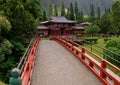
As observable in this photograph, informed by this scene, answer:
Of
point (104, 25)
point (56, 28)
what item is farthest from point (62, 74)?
point (104, 25)

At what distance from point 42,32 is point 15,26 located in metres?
62.5

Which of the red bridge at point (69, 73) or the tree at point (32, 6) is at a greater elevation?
the tree at point (32, 6)

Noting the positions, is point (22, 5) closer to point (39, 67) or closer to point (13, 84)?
point (39, 67)

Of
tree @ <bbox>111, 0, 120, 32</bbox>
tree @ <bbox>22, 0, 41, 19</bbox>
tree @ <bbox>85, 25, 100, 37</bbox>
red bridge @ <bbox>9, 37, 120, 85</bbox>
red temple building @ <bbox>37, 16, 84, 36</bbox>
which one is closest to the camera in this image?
red bridge @ <bbox>9, 37, 120, 85</bbox>

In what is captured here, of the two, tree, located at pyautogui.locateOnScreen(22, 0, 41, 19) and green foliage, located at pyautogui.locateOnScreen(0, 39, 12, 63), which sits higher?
tree, located at pyautogui.locateOnScreen(22, 0, 41, 19)

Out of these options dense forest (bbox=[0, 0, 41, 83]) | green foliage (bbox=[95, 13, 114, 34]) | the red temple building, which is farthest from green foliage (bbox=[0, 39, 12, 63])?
green foliage (bbox=[95, 13, 114, 34])

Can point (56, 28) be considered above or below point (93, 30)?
above

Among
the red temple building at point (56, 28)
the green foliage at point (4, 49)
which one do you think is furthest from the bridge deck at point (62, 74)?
the red temple building at point (56, 28)

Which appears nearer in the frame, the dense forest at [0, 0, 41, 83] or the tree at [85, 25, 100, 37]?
the dense forest at [0, 0, 41, 83]

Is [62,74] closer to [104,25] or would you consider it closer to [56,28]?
[56,28]

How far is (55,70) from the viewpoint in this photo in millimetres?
14016

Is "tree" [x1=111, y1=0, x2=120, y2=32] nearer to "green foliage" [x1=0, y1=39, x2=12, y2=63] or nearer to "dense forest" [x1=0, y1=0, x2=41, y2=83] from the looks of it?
"dense forest" [x1=0, y1=0, x2=41, y2=83]

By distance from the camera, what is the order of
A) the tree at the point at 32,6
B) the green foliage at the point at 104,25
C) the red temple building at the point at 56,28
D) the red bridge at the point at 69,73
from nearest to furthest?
the red bridge at the point at 69,73 < the tree at the point at 32,6 < the red temple building at the point at 56,28 < the green foliage at the point at 104,25

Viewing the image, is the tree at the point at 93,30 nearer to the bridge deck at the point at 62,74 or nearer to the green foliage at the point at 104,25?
the green foliage at the point at 104,25
